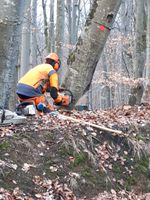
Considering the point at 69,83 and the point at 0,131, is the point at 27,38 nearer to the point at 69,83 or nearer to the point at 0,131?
the point at 69,83

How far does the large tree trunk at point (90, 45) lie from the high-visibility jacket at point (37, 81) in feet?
1.16

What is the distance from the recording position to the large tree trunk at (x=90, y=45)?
782 centimetres

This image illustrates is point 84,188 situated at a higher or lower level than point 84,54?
lower

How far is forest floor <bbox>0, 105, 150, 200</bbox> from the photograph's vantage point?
531 centimetres

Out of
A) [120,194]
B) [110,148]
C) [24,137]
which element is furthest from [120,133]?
[24,137]

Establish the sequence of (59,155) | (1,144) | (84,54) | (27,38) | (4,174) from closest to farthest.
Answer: (4,174)
(1,144)
(59,155)
(84,54)
(27,38)

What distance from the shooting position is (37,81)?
820cm

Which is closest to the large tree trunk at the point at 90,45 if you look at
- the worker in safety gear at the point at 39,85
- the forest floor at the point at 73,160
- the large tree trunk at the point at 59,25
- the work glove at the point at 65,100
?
the work glove at the point at 65,100

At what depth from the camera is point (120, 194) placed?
19.5 ft

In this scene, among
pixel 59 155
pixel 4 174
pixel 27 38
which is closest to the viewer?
pixel 4 174

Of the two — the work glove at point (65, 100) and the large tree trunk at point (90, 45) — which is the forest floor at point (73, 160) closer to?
the work glove at point (65, 100)

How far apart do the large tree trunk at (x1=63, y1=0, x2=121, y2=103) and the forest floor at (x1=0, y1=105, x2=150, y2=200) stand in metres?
0.84

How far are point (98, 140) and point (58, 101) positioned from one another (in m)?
1.73

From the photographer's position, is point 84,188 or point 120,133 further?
point 120,133
